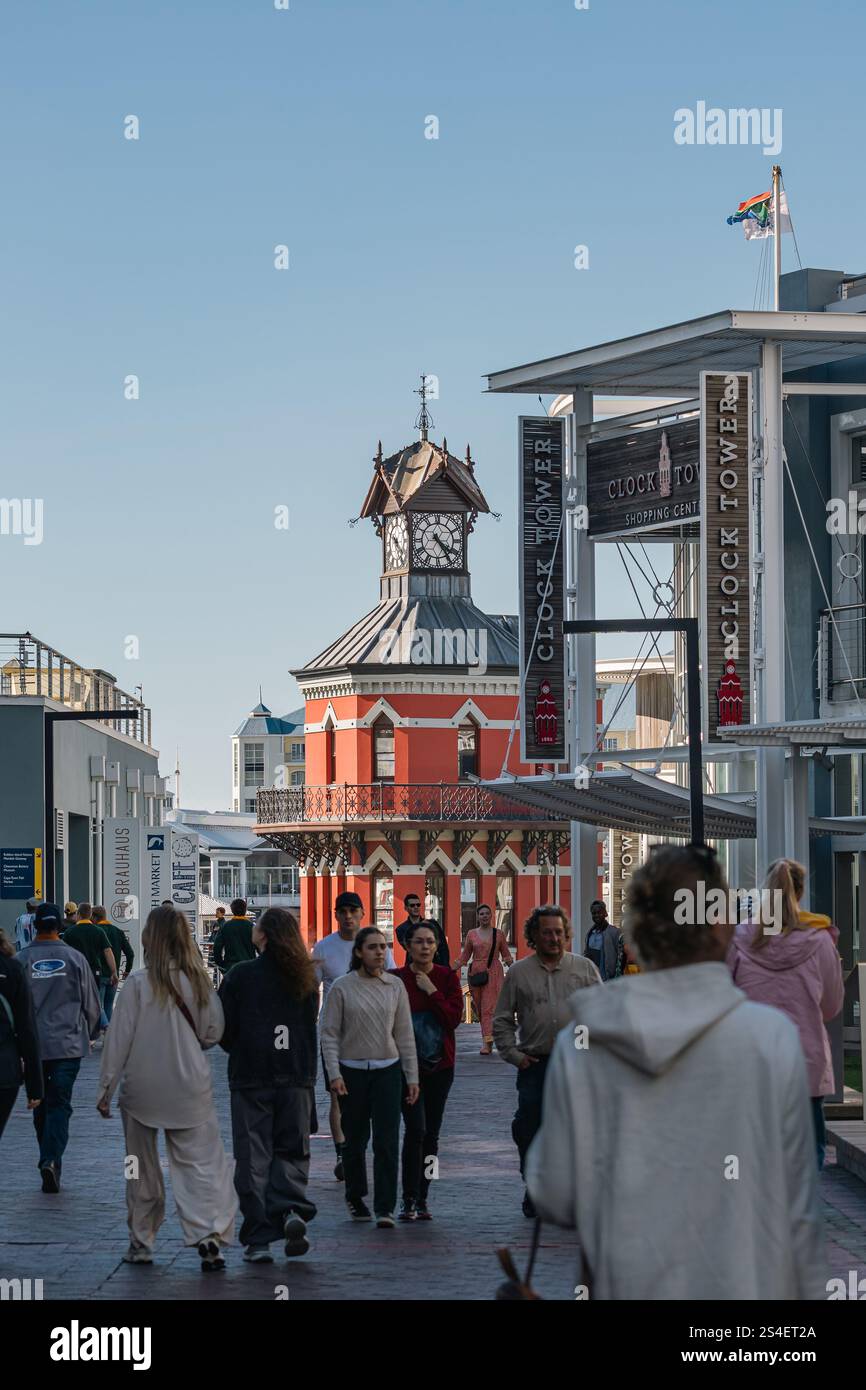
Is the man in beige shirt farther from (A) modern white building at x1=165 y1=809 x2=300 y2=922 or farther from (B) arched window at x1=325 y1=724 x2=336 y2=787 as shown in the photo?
(A) modern white building at x1=165 y1=809 x2=300 y2=922

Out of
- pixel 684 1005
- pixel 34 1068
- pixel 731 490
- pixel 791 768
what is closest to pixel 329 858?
pixel 731 490

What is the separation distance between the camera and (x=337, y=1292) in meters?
9.98

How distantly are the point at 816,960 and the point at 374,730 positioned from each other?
55863 millimetres

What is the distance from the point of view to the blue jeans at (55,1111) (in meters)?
14.2

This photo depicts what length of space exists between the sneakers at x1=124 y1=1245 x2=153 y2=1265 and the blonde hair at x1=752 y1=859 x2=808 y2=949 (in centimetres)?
336

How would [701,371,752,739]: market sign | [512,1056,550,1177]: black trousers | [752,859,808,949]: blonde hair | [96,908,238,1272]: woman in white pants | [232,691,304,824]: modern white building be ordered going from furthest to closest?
[232,691,304,824]: modern white building
[701,371,752,739]: market sign
[512,1056,550,1177]: black trousers
[96,908,238,1272]: woman in white pants
[752,859,808,949]: blonde hair

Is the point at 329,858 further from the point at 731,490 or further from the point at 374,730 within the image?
the point at 731,490

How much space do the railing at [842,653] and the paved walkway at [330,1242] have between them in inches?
388

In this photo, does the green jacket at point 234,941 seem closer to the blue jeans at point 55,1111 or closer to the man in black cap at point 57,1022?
the man in black cap at point 57,1022

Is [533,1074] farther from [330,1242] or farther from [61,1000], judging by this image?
[61,1000]

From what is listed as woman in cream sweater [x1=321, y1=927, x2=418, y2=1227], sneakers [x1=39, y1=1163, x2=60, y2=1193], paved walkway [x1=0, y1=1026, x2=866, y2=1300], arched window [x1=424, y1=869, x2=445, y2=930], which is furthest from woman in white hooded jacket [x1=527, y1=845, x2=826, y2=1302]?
arched window [x1=424, y1=869, x2=445, y2=930]

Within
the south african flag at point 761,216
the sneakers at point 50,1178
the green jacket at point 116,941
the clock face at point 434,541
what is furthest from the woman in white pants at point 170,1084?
the clock face at point 434,541

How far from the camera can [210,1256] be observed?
10727mm

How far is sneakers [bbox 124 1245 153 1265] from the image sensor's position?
427 inches
